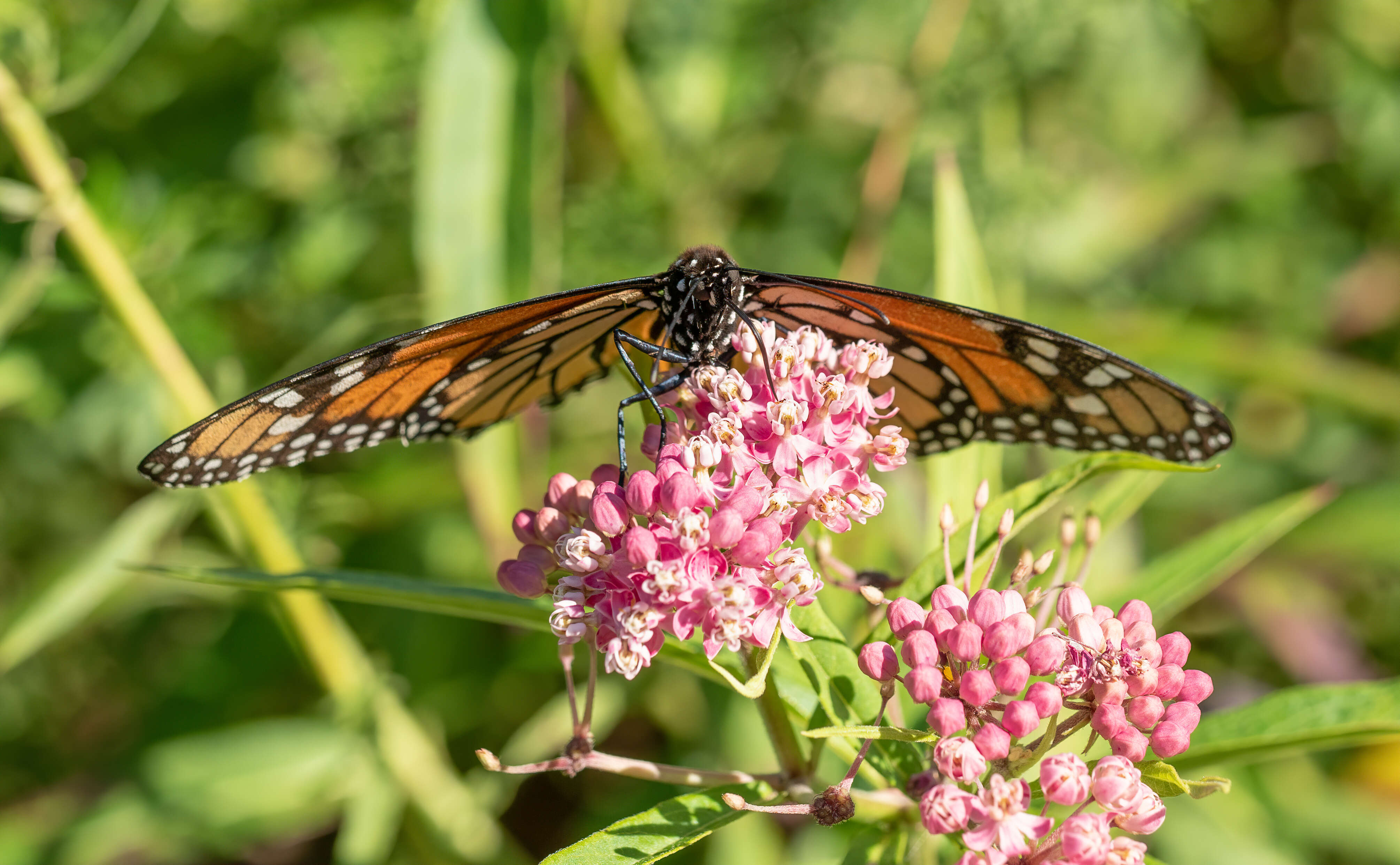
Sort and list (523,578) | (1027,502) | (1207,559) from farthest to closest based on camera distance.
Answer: (1207,559), (1027,502), (523,578)

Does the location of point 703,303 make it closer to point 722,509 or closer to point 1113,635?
point 722,509

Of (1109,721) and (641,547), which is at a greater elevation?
(641,547)

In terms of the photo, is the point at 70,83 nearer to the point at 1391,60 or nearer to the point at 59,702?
the point at 59,702

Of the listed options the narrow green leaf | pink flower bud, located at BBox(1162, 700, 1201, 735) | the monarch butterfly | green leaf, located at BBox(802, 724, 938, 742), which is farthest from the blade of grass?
pink flower bud, located at BBox(1162, 700, 1201, 735)

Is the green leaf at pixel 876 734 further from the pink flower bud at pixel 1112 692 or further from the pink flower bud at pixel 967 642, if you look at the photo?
the pink flower bud at pixel 1112 692

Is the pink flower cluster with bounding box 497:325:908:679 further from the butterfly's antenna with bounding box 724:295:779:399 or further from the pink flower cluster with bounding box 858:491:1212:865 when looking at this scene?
the pink flower cluster with bounding box 858:491:1212:865

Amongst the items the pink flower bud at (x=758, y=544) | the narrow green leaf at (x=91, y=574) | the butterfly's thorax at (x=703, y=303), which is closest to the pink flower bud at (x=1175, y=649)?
the pink flower bud at (x=758, y=544)

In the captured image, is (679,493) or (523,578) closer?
(679,493)

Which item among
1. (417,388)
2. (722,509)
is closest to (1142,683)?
(722,509)
